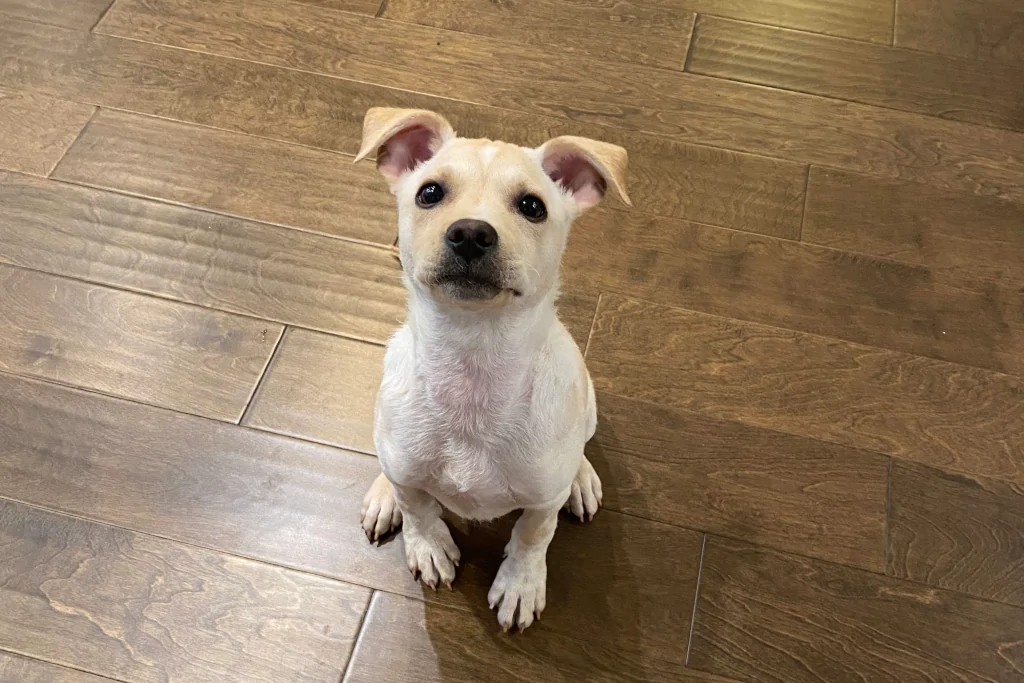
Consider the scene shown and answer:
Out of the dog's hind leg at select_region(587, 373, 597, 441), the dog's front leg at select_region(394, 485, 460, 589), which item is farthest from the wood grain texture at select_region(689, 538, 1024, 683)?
the dog's front leg at select_region(394, 485, 460, 589)

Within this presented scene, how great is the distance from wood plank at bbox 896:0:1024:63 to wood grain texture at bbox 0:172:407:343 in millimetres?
1767

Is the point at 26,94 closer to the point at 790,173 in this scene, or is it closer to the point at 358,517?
the point at 358,517

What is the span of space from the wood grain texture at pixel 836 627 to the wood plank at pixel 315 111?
0.89 metres

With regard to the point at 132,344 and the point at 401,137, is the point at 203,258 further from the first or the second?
the point at 401,137

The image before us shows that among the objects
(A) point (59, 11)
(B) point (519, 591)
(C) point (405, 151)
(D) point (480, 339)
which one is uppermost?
(C) point (405, 151)

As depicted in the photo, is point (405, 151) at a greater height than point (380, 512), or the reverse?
point (405, 151)

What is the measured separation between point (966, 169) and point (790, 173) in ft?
1.57

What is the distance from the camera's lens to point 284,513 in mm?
1724

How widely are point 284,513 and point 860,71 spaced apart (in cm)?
203

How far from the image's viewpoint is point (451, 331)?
123 cm

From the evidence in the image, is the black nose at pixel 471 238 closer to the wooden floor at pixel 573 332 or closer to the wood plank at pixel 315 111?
the wooden floor at pixel 573 332

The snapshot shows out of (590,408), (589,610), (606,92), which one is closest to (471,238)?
(590,408)

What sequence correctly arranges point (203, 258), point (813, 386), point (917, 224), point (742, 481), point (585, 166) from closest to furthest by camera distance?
1. point (585, 166)
2. point (742, 481)
3. point (813, 386)
4. point (203, 258)
5. point (917, 224)

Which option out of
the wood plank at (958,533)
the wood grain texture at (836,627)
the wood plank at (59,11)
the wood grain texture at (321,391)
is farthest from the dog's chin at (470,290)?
the wood plank at (59,11)
